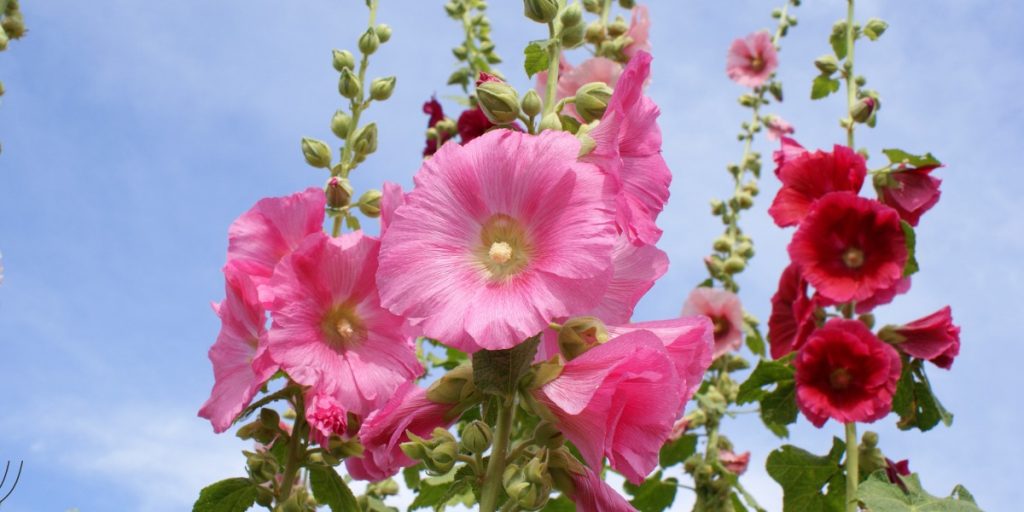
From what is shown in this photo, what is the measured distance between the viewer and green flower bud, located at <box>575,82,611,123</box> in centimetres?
124

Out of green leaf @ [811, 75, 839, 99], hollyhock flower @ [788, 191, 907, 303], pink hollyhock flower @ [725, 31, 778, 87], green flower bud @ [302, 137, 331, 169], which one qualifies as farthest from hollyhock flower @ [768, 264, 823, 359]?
pink hollyhock flower @ [725, 31, 778, 87]

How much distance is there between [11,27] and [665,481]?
2.37 m

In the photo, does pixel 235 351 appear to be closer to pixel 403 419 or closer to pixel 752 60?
pixel 403 419

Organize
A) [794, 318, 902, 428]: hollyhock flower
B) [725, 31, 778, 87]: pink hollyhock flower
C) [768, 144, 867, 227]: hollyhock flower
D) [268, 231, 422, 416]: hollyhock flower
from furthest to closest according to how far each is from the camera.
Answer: [725, 31, 778, 87]: pink hollyhock flower, [768, 144, 867, 227]: hollyhock flower, [794, 318, 902, 428]: hollyhock flower, [268, 231, 422, 416]: hollyhock flower

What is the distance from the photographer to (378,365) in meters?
1.38

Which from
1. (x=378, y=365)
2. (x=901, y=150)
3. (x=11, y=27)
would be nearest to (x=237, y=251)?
(x=378, y=365)

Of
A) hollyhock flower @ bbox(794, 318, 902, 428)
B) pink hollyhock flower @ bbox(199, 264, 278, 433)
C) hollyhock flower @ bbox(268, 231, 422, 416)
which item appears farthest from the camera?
hollyhock flower @ bbox(794, 318, 902, 428)

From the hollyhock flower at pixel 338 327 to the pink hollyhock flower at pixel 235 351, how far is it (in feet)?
0.30

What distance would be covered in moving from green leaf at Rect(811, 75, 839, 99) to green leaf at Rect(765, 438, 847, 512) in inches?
50.3

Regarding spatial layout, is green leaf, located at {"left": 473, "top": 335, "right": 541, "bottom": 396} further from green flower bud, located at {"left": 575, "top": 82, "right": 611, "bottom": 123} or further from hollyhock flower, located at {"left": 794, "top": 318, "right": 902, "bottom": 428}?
hollyhock flower, located at {"left": 794, "top": 318, "right": 902, "bottom": 428}

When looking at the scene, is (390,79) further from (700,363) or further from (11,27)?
(700,363)

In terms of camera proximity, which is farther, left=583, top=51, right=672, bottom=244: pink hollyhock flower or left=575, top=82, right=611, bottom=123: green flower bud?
left=575, top=82, right=611, bottom=123: green flower bud

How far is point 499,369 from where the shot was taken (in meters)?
1.04

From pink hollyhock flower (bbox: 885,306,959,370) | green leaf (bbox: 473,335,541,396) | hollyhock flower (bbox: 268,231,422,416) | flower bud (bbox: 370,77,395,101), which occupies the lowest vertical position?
green leaf (bbox: 473,335,541,396)
